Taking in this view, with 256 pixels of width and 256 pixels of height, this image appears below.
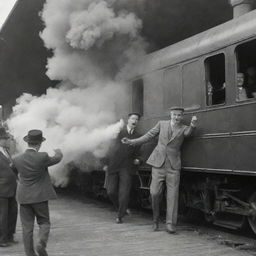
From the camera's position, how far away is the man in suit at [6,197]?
675 cm

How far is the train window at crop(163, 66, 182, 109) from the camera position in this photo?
8360 millimetres

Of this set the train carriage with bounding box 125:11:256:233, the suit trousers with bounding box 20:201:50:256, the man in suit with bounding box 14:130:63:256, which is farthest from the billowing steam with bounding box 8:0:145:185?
the suit trousers with bounding box 20:201:50:256

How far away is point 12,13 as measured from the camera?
12.4 metres

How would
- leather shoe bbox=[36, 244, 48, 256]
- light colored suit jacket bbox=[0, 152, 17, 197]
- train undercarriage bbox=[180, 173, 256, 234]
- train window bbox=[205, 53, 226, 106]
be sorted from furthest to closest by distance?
train window bbox=[205, 53, 226, 106] → train undercarriage bbox=[180, 173, 256, 234] → light colored suit jacket bbox=[0, 152, 17, 197] → leather shoe bbox=[36, 244, 48, 256]

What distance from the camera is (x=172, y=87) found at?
8.52 m

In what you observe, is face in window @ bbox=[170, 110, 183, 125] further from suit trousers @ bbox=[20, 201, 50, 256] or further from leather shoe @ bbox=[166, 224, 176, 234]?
suit trousers @ bbox=[20, 201, 50, 256]

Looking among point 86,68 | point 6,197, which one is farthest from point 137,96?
point 6,197

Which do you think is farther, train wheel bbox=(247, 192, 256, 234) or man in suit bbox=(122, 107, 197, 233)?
man in suit bbox=(122, 107, 197, 233)

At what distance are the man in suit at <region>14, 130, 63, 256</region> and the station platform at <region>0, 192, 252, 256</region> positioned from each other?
0.56m

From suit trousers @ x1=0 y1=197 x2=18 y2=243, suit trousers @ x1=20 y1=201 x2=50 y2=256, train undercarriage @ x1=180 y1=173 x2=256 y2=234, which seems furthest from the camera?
train undercarriage @ x1=180 y1=173 x2=256 y2=234

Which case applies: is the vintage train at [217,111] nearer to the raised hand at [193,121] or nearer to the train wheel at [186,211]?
the train wheel at [186,211]

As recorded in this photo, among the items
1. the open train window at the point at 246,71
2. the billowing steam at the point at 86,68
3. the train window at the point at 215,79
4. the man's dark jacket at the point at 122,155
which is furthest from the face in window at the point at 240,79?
the billowing steam at the point at 86,68

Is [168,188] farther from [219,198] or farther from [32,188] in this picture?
[32,188]

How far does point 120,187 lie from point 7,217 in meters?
2.42
